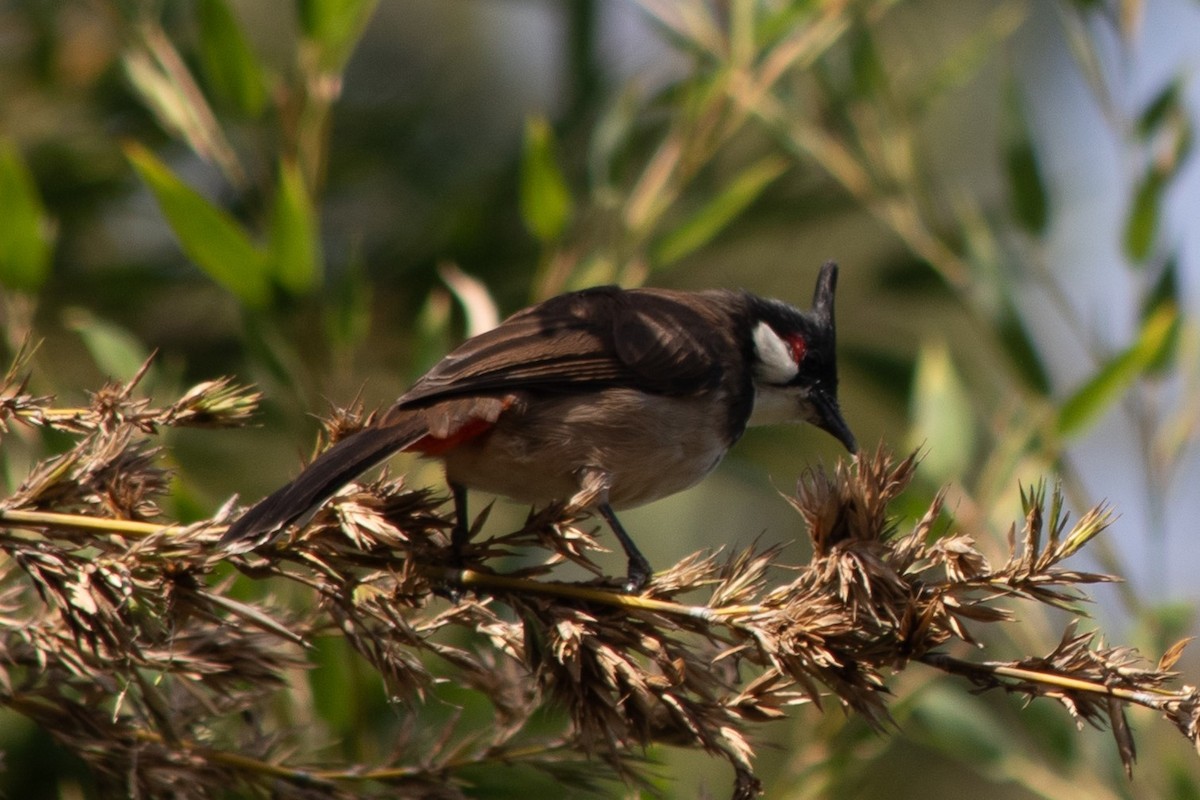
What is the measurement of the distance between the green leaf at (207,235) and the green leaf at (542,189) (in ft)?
1.97

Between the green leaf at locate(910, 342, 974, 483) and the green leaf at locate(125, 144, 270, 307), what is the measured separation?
4.56 feet

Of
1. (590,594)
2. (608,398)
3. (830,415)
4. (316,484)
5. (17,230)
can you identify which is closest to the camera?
(590,594)

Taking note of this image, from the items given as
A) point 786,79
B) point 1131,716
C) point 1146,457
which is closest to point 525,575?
point 1131,716

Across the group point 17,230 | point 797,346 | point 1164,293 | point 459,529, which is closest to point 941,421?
point 797,346

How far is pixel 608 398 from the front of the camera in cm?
283

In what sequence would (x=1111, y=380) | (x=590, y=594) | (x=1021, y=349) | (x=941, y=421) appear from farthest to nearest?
(x=1021, y=349) < (x=941, y=421) < (x=1111, y=380) < (x=590, y=594)

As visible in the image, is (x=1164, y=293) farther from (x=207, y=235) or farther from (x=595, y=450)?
(x=207, y=235)

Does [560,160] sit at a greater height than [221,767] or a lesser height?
greater

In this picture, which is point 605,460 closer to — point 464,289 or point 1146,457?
point 464,289

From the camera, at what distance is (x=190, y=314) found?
12.5 feet

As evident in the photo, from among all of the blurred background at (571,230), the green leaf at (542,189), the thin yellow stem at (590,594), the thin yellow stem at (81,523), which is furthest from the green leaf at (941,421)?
the thin yellow stem at (81,523)

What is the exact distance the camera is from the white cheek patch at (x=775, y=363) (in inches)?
130

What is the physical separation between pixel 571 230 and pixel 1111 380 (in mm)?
1315

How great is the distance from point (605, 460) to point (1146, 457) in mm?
1214
